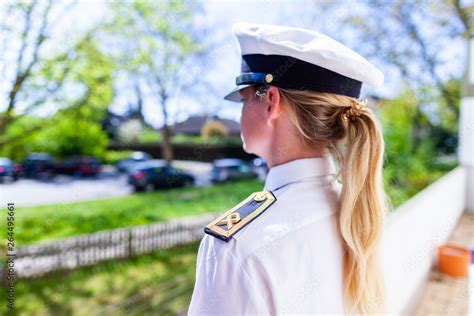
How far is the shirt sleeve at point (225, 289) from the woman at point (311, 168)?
39mm

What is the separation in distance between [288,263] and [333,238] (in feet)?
0.55

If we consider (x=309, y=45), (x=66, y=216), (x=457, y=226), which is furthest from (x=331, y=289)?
(x=457, y=226)

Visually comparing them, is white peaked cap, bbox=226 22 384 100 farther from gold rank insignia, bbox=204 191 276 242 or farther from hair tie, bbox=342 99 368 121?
gold rank insignia, bbox=204 191 276 242

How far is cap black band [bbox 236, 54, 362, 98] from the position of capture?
0.68m

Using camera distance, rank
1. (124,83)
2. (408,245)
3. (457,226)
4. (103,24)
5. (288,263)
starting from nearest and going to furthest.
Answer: (288,263) → (408,245) → (103,24) → (124,83) → (457,226)

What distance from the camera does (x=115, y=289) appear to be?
4.31 metres

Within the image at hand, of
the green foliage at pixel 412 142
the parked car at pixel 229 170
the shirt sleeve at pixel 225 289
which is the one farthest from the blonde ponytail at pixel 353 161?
the green foliage at pixel 412 142

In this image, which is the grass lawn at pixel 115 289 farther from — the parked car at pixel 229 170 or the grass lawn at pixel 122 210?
the parked car at pixel 229 170

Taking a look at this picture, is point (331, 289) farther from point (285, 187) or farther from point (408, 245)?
point (408, 245)

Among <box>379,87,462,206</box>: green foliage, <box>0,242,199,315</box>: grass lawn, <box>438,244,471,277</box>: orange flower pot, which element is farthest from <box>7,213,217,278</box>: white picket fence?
<box>379,87,462,206</box>: green foliage

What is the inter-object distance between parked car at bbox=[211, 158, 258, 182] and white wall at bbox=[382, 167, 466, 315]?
1879mm

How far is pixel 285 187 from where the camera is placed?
71cm

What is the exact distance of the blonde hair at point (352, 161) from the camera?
2.27 feet

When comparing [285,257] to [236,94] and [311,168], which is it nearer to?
[311,168]
